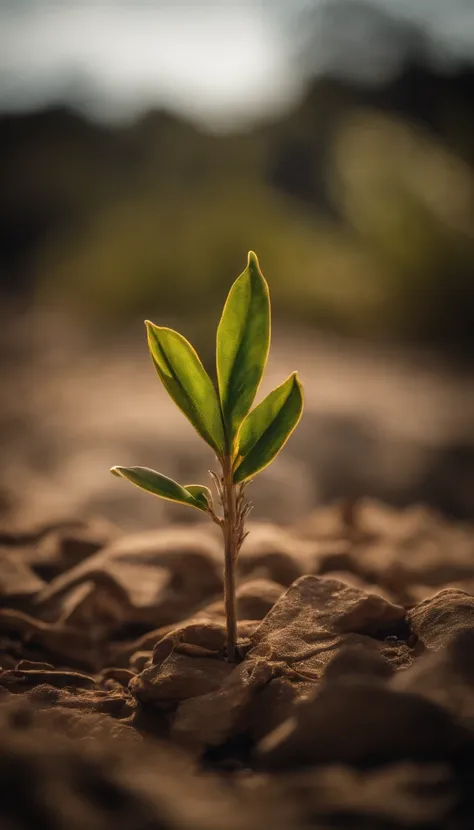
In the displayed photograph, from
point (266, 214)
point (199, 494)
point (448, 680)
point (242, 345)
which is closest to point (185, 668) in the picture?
point (199, 494)

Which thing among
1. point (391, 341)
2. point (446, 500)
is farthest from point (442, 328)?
point (446, 500)

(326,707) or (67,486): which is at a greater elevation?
(67,486)

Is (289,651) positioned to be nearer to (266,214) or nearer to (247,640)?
(247,640)

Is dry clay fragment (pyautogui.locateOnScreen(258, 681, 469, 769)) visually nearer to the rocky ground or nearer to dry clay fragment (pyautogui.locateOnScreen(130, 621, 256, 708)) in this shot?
the rocky ground

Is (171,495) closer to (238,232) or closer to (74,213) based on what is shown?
(238,232)

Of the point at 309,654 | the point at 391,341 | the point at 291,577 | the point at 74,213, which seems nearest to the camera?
the point at 309,654

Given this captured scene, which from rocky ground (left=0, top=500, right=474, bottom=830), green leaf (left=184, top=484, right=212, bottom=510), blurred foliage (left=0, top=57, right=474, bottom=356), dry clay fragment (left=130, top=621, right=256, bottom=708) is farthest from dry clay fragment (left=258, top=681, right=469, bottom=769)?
blurred foliage (left=0, top=57, right=474, bottom=356)

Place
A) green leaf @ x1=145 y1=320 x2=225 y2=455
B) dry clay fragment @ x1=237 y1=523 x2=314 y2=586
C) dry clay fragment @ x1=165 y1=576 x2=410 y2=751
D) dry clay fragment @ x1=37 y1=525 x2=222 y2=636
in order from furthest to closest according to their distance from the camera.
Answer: dry clay fragment @ x1=237 y1=523 x2=314 y2=586, dry clay fragment @ x1=37 y1=525 x2=222 y2=636, green leaf @ x1=145 y1=320 x2=225 y2=455, dry clay fragment @ x1=165 y1=576 x2=410 y2=751

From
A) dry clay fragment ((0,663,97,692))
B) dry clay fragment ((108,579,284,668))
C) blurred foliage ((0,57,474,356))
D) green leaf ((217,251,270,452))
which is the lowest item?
dry clay fragment ((0,663,97,692))
